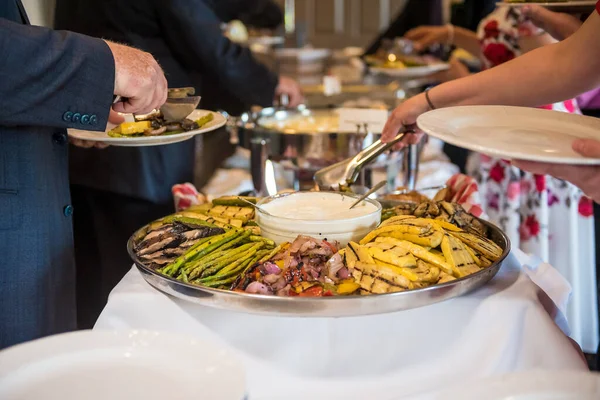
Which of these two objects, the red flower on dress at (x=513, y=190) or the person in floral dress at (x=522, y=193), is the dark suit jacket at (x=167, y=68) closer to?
the person in floral dress at (x=522, y=193)

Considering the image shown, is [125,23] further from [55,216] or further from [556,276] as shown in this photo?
[556,276]

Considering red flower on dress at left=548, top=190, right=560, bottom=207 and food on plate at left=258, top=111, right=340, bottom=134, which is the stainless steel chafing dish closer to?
food on plate at left=258, top=111, right=340, bottom=134

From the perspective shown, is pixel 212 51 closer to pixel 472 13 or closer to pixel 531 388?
pixel 472 13

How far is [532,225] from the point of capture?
7.80 ft

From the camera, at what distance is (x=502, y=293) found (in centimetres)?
106

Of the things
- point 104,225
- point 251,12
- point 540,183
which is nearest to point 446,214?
point 540,183

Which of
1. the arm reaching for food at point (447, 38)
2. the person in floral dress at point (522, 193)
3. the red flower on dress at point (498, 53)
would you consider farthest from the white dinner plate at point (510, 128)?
the arm reaching for food at point (447, 38)

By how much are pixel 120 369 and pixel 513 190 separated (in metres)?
1.91

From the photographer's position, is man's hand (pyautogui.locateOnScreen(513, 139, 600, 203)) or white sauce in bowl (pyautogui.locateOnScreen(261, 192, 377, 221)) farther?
white sauce in bowl (pyautogui.locateOnScreen(261, 192, 377, 221))

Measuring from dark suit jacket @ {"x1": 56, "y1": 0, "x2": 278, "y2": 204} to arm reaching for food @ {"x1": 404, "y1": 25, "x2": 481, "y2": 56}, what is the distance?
1.00 metres

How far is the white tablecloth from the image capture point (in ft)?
3.34

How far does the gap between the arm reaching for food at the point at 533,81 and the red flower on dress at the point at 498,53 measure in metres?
0.98

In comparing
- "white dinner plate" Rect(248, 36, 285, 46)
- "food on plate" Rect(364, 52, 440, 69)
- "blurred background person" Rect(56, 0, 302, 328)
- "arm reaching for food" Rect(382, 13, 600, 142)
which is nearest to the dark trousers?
"blurred background person" Rect(56, 0, 302, 328)

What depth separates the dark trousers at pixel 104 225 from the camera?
2312 mm
